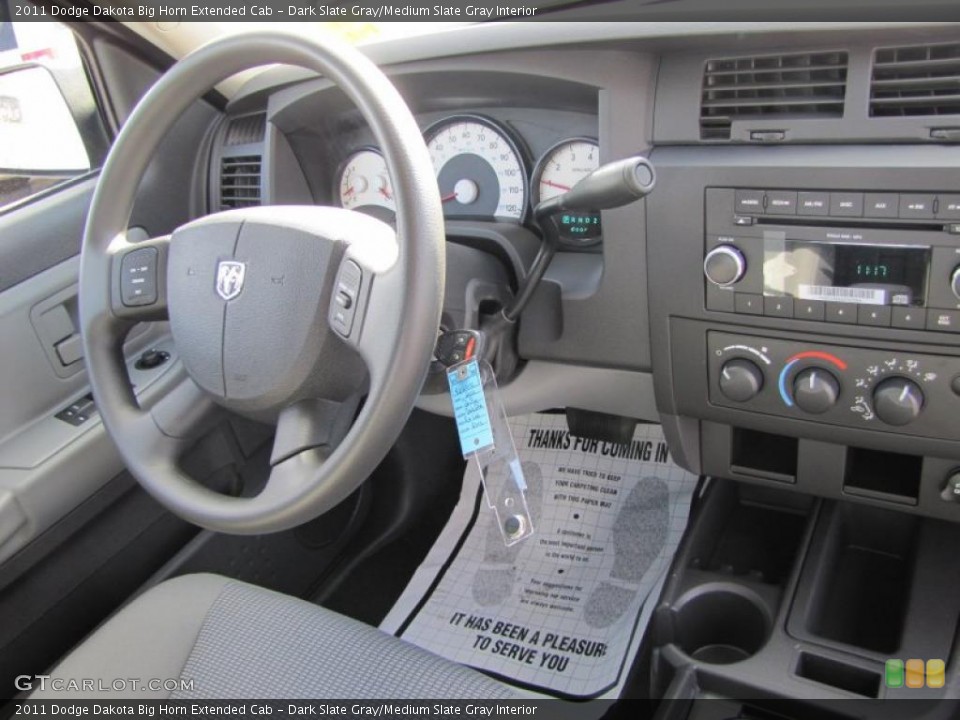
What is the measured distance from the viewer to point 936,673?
Answer: 1013 millimetres

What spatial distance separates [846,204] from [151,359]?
104cm

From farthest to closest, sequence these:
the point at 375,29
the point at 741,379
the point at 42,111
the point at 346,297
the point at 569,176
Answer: the point at 42,111 → the point at 375,29 → the point at 569,176 → the point at 741,379 → the point at 346,297

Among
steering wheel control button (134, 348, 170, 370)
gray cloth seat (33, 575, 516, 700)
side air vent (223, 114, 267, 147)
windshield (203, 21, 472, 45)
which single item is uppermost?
windshield (203, 21, 472, 45)

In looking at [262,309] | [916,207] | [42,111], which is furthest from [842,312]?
[42,111]

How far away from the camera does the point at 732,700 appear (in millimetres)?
1057

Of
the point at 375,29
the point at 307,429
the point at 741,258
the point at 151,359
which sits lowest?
the point at 151,359

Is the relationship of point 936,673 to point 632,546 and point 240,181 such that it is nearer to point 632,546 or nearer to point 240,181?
point 632,546

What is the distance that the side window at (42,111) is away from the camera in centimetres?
137

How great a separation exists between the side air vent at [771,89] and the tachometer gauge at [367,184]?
1.73 feet

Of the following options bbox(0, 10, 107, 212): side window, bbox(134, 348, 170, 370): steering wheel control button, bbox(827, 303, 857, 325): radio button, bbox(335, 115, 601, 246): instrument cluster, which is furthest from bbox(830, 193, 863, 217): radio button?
bbox(0, 10, 107, 212): side window

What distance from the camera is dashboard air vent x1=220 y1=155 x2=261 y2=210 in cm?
143

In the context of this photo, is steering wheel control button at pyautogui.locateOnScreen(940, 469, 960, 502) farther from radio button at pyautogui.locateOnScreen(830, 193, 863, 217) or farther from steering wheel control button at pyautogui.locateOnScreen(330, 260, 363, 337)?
steering wheel control button at pyautogui.locateOnScreen(330, 260, 363, 337)

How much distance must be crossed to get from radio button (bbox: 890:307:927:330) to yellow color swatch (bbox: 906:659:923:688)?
401mm

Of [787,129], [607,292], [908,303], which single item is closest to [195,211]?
[607,292]
